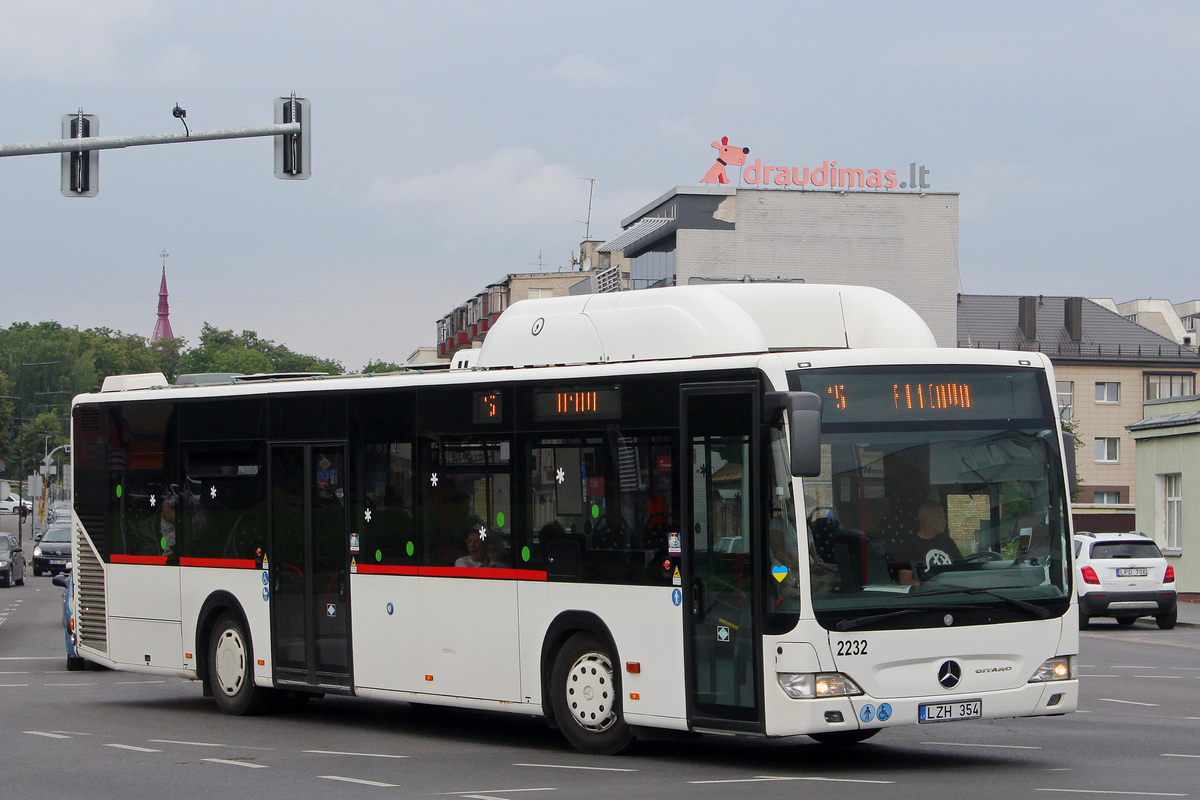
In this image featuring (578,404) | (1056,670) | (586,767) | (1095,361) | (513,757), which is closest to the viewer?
(1056,670)

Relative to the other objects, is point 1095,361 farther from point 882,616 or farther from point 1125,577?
point 882,616

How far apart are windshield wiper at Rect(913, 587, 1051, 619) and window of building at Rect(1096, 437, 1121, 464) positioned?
7556cm

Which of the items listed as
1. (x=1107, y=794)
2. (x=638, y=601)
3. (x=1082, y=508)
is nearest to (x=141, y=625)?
(x=638, y=601)

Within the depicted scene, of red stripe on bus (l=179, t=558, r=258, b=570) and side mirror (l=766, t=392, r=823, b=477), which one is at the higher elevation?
side mirror (l=766, t=392, r=823, b=477)

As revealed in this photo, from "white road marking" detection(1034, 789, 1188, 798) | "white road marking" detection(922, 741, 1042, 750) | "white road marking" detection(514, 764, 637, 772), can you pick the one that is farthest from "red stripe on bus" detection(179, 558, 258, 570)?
"white road marking" detection(1034, 789, 1188, 798)

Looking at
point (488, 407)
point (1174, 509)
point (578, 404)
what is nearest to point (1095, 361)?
point (1174, 509)

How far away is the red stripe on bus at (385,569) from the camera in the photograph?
13.2m

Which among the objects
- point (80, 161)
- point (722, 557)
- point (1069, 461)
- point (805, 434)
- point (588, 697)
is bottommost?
point (588, 697)

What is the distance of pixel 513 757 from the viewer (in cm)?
1183

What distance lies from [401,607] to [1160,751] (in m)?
5.95

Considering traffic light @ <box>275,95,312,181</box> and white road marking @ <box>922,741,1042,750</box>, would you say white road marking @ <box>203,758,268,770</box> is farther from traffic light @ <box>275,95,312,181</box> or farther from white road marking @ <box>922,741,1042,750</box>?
Answer: traffic light @ <box>275,95,312,181</box>

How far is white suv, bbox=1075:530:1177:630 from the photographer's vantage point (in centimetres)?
2790

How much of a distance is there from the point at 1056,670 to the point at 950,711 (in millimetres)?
906

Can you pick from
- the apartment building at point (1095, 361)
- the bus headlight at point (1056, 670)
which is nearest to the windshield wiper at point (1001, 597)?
the bus headlight at point (1056, 670)
